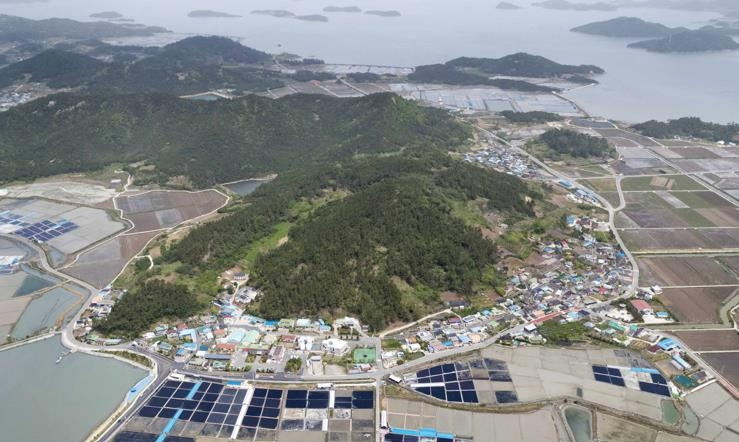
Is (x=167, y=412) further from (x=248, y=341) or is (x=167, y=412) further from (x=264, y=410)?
(x=248, y=341)

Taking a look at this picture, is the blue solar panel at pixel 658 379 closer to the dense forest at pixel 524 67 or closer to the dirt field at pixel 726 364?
the dirt field at pixel 726 364

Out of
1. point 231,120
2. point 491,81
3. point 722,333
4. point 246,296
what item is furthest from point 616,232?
point 491,81

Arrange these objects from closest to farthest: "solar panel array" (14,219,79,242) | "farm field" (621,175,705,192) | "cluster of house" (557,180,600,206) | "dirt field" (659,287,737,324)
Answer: "dirt field" (659,287,737,324), "solar panel array" (14,219,79,242), "cluster of house" (557,180,600,206), "farm field" (621,175,705,192)

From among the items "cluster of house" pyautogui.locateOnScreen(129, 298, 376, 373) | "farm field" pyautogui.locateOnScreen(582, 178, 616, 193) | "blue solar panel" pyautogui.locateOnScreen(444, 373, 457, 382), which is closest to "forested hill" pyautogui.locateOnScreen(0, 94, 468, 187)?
"farm field" pyautogui.locateOnScreen(582, 178, 616, 193)


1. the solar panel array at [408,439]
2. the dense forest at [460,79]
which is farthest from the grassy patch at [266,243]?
the dense forest at [460,79]

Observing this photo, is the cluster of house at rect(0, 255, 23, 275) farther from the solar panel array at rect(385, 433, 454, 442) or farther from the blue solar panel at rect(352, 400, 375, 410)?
the solar panel array at rect(385, 433, 454, 442)

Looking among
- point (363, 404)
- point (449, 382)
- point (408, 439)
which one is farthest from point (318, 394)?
point (449, 382)
